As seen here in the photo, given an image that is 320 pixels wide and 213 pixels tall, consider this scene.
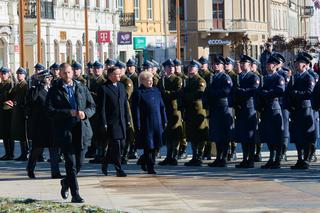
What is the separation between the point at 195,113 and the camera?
2608 centimetres

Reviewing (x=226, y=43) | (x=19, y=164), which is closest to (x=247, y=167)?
(x=19, y=164)

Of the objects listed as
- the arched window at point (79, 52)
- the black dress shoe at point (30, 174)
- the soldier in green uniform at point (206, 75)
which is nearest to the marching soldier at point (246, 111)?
the soldier in green uniform at point (206, 75)

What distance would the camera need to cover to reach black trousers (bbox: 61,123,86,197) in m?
19.0

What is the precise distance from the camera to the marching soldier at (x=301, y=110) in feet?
78.2

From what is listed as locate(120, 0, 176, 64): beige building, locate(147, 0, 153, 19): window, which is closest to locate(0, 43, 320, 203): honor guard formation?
locate(120, 0, 176, 64): beige building

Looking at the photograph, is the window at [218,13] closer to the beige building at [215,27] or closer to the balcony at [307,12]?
the beige building at [215,27]

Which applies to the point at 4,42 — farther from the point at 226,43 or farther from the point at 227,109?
the point at 226,43

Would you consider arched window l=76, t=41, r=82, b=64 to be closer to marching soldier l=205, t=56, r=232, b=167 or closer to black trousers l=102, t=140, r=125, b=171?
marching soldier l=205, t=56, r=232, b=167

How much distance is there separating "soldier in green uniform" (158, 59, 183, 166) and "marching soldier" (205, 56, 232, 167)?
3.03 ft

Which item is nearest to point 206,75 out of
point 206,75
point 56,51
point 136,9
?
point 206,75

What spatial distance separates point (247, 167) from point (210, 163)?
48.6 inches

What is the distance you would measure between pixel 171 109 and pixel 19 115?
11.9ft

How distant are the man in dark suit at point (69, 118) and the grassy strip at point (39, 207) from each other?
27.7 inches

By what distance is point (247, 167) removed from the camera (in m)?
24.6
